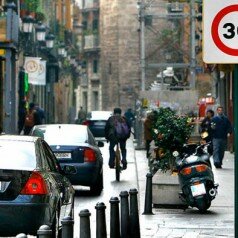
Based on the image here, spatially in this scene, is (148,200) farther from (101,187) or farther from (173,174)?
(101,187)

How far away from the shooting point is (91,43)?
113 m

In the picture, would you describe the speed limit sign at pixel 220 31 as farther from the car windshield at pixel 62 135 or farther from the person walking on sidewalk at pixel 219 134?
the person walking on sidewalk at pixel 219 134

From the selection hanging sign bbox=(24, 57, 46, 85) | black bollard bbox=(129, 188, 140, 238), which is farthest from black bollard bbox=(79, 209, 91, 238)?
hanging sign bbox=(24, 57, 46, 85)

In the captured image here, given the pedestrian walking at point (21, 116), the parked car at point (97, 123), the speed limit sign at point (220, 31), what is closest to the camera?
the speed limit sign at point (220, 31)

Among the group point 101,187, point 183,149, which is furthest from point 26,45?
point 183,149

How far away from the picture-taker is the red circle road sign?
9.92 metres

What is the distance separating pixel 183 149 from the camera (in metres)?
20.3

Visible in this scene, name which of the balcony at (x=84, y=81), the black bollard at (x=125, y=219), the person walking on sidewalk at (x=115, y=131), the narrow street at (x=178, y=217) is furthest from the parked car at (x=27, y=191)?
the balcony at (x=84, y=81)

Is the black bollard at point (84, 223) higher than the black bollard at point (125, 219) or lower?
higher

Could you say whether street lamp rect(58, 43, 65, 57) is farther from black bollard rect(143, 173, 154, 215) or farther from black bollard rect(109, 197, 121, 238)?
black bollard rect(109, 197, 121, 238)

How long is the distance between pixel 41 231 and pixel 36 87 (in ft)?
180

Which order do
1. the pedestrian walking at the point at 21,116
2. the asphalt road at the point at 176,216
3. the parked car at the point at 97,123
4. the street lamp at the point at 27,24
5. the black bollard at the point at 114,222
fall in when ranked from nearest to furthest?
the black bollard at the point at 114,222, the asphalt road at the point at 176,216, the street lamp at the point at 27,24, the pedestrian walking at the point at 21,116, the parked car at the point at 97,123

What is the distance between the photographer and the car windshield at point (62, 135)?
23328 millimetres

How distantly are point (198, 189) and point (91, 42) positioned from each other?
95.3m
